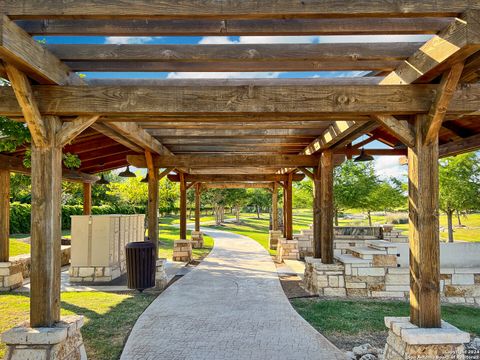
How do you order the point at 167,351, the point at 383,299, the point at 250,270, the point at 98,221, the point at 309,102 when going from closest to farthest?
1. the point at 309,102
2. the point at 167,351
3. the point at 383,299
4. the point at 98,221
5. the point at 250,270

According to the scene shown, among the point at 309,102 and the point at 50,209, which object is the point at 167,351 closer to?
the point at 50,209

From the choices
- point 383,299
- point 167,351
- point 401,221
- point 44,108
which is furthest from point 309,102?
point 401,221

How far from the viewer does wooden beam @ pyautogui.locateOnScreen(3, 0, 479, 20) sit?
3020 mm

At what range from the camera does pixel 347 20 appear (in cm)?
339

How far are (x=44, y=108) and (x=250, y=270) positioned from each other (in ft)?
27.8

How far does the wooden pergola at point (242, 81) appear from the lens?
307 centimetres

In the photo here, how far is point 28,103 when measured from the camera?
12.3ft

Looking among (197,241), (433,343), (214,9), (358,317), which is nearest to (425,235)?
(433,343)

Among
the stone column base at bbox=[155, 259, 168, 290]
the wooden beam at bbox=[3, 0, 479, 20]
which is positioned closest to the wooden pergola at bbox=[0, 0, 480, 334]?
the wooden beam at bbox=[3, 0, 479, 20]

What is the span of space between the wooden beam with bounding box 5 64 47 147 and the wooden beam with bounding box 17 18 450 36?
50cm

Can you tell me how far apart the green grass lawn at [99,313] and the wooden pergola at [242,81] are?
1.25 meters

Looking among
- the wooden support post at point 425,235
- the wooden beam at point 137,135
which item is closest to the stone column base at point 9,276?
the wooden beam at point 137,135

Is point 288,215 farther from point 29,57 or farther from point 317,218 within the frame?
point 29,57

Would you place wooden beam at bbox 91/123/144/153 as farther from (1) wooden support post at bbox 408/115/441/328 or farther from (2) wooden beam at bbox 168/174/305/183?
(2) wooden beam at bbox 168/174/305/183
